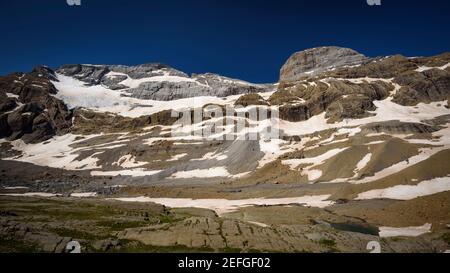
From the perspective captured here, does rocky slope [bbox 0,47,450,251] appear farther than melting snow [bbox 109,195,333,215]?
No

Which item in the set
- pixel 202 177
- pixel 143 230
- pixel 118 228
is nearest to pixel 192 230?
pixel 143 230

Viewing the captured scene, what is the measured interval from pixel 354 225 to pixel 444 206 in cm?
1295

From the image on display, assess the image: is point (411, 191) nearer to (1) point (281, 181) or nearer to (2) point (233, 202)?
(2) point (233, 202)

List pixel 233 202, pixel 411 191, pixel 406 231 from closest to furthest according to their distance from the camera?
pixel 406 231, pixel 411 191, pixel 233 202

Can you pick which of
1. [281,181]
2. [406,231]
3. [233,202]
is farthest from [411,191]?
[281,181]

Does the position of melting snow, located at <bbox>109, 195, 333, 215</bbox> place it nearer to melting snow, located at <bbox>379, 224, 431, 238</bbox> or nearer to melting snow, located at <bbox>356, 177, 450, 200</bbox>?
melting snow, located at <bbox>356, 177, 450, 200</bbox>

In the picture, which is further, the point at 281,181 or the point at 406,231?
the point at 281,181

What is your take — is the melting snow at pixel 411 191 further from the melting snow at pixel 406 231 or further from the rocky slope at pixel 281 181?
the melting snow at pixel 406 231

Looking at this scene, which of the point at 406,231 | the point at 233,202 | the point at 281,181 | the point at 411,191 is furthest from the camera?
the point at 281,181

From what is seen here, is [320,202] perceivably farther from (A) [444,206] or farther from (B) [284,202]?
(A) [444,206]

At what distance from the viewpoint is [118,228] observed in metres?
48.5

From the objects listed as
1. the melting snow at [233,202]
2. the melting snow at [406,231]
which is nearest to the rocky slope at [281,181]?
the melting snow at [406,231]

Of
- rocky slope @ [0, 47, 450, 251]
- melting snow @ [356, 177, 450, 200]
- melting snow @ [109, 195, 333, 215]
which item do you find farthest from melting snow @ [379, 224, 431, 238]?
melting snow @ [109, 195, 333, 215]

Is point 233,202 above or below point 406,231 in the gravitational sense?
below
